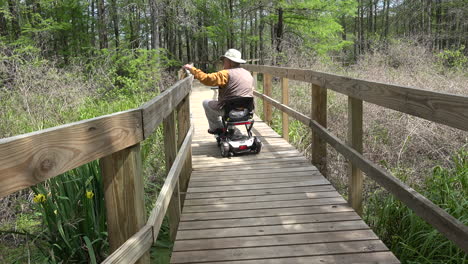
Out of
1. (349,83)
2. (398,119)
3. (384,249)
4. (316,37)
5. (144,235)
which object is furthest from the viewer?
(316,37)

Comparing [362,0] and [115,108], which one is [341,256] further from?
[362,0]

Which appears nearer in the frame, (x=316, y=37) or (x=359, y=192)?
(x=359, y=192)

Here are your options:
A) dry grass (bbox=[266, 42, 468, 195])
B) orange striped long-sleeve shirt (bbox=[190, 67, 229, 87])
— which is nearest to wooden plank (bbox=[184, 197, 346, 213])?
dry grass (bbox=[266, 42, 468, 195])

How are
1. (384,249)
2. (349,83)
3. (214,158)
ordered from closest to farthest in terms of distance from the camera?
(384,249) < (349,83) < (214,158)

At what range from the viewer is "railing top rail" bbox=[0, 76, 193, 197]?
115 cm

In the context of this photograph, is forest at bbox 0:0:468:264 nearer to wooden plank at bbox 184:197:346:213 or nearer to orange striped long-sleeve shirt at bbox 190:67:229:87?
wooden plank at bbox 184:197:346:213

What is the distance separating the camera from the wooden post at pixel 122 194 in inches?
73.9

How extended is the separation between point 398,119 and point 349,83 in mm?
3872

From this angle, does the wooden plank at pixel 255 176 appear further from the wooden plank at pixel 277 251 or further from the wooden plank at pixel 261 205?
the wooden plank at pixel 277 251

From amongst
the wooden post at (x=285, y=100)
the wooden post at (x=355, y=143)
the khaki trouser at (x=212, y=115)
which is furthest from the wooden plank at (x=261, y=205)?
the wooden post at (x=285, y=100)

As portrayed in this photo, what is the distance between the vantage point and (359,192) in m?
3.73

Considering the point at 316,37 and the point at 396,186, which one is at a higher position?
the point at 316,37

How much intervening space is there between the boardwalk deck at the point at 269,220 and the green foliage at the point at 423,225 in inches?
→ 13.4

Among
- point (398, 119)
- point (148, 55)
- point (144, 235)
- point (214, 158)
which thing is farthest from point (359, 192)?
point (148, 55)
